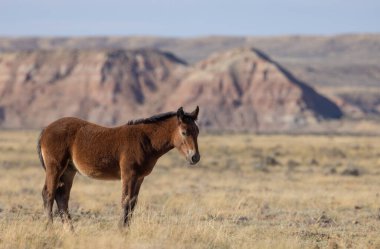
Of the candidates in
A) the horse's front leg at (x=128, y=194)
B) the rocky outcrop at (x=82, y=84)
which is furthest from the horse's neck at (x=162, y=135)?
the rocky outcrop at (x=82, y=84)

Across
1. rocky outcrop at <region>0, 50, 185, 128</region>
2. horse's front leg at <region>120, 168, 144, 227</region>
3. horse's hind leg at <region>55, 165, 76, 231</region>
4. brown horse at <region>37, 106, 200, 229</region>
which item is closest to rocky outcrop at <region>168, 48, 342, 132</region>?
rocky outcrop at <region>0, 50, 185, 128</region>

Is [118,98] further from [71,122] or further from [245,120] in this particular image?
[71,122]

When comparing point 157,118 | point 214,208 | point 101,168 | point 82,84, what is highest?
point 82,84

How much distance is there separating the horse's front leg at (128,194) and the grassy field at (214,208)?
0.47 feet

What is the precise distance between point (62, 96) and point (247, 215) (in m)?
108

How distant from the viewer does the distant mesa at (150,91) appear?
11791 cm

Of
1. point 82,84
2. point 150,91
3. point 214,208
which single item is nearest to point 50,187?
point 214,208

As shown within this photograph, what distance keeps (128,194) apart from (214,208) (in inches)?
240

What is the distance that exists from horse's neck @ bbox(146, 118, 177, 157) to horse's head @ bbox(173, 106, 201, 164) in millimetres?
141

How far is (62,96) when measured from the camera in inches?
4793

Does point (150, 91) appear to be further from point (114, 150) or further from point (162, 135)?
point (114, 150)

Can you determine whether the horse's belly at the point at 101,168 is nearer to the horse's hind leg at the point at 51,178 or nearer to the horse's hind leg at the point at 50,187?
the horse's hind leg at the point at 51,178

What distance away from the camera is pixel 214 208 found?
685 inches

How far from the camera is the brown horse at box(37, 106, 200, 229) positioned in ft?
37.9
